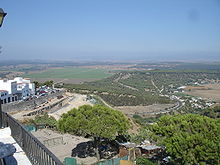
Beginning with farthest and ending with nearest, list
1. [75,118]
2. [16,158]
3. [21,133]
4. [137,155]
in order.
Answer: [137,155]
[75,118]
[21,133]
[16,158]

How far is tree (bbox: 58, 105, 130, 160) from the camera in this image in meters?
12.5

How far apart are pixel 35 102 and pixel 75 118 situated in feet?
50.3

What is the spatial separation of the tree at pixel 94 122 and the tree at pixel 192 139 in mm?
2351

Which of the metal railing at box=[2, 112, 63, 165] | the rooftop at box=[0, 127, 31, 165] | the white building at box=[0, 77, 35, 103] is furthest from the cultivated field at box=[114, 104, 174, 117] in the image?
the metal railing at box=[2, 112, 63, 165]

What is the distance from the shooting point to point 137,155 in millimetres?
14172

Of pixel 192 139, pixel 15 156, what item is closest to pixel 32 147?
pixel 15 156

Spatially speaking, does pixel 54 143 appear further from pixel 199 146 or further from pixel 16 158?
pixel 16 158

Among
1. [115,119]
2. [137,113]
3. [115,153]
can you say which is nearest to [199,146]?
[115,119]

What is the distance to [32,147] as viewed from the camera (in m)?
4.68

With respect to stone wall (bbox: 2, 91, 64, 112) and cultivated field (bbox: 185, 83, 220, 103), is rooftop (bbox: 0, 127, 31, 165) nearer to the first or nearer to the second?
stone wall (bbox: 2, 91, 64, 112)

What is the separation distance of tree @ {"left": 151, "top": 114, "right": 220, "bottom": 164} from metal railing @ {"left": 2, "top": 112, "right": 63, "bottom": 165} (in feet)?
22.5

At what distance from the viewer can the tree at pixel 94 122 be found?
12.5 m

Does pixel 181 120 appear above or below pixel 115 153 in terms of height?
above

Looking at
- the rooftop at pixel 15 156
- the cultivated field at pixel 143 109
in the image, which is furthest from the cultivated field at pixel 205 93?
the rooftop at pixel 15 156
